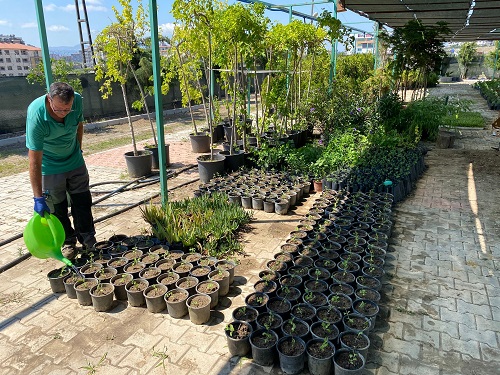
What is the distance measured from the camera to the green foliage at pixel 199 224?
3832mm

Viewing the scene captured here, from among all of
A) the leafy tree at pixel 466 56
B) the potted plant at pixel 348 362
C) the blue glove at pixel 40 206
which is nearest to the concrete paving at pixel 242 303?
the potted plant at pixel 348 362

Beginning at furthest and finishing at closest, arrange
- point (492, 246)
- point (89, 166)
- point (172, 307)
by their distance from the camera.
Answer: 1. point (89, 166)
2. point (492, 246)
3. point (172, 307)

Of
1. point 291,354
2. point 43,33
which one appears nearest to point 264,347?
point 291,354

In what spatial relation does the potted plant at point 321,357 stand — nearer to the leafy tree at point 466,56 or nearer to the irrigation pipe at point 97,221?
the irrigation pipe at point 97,221

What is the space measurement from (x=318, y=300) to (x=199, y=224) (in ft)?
5.36

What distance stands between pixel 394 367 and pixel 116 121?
37.2ft

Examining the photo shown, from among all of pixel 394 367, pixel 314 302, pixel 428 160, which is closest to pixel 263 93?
pixel 428 160

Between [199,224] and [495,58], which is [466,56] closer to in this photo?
[495,58]

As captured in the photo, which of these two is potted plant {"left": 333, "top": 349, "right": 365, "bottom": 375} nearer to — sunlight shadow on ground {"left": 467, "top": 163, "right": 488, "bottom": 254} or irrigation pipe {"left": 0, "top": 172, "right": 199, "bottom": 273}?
sunlight shadow on ground {"left": 467, "top": 163, "right": 488, "bottom": 254}

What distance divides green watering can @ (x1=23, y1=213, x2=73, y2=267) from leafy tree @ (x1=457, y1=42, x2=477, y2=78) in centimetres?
3627

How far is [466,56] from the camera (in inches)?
1264

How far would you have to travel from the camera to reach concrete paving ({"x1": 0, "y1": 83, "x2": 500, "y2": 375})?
2482mm

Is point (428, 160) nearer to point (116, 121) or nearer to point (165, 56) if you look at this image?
point (165, 56)

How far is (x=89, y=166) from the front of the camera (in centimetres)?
727
